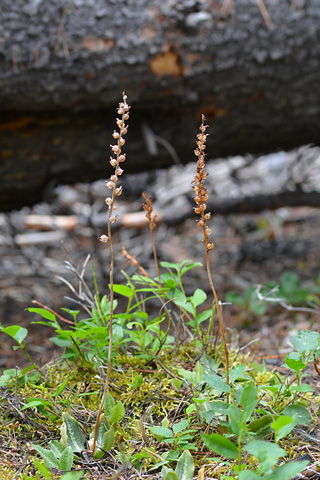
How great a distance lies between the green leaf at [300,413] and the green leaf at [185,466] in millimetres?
262

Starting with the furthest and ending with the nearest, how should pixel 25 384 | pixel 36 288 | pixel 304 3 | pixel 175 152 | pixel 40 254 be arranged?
pixel 40 254
pixel 36 288
pixel 175 152
pixel 304 3
pixel 25 384

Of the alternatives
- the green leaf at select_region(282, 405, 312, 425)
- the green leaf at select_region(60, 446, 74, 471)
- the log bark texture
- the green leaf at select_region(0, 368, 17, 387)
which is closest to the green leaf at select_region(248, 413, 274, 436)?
the green leaf at select_region(282, 405, 312, 425)

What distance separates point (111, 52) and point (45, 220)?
2718mm

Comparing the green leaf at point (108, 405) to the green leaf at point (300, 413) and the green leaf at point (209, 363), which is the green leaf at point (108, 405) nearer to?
the green leaf at point (209, 363)

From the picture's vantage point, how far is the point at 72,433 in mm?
1145

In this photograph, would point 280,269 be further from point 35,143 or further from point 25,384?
point 25,384

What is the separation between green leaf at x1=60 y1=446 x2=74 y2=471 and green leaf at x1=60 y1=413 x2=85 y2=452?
2.9 inches

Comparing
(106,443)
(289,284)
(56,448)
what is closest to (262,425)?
(106,443)

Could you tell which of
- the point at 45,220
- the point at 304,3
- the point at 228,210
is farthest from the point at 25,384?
the point at 45,220

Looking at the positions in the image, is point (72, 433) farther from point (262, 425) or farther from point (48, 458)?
point (262, 425)

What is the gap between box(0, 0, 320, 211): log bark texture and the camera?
2.33m

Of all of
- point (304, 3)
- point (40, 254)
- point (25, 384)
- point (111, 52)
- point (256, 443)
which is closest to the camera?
point (256, 443)

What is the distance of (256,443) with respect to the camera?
914 mm

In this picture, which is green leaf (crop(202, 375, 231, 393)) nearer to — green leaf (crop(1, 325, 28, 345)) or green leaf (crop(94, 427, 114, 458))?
green leaf (crop(94, 427, 114, 458))
